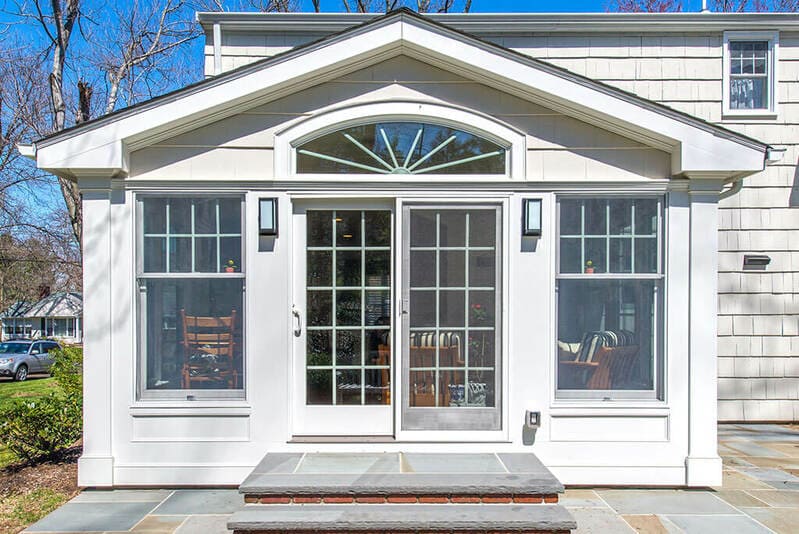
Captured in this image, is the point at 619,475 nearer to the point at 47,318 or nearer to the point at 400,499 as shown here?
the point at 400,499

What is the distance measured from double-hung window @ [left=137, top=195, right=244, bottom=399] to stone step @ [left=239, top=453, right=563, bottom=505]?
0.94 m

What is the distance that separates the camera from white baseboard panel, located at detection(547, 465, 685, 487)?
427cm

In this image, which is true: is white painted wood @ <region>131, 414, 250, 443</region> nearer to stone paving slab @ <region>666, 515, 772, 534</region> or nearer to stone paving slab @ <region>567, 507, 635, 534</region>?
stone paving slab @ <region>567, 507, 635, 534</region>

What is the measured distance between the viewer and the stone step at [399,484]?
3.54 metres

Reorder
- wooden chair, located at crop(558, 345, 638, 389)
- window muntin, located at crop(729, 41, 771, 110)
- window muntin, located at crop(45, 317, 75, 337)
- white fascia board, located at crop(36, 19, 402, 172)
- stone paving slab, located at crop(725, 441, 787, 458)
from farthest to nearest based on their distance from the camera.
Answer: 1. window muntin, located at crop(45, 317, 75, 337)
2. window muntin, located at crop(729, 41, 771, 110)
3. stone paving slab, located at crop(725, 441, 787, 458)
4. wooden chair, located at crop(558, 345, 638, 389)
5. white fascia board, located at crop(36, 19, 402, 172)

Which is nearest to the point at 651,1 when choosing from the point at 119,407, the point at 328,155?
the point at 328,155

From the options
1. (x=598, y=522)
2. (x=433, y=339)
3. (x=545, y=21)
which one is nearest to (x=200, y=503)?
(x=433, y=339)

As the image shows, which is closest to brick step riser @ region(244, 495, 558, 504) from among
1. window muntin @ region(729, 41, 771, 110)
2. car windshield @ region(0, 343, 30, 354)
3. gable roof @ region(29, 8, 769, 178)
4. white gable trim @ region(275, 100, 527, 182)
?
white gable trim @ region(275, 100, 527, 182)

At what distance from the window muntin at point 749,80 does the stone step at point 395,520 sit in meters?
5.50

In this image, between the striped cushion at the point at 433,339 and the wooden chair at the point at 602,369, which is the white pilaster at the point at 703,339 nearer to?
the wooden chair at the point at 602,369

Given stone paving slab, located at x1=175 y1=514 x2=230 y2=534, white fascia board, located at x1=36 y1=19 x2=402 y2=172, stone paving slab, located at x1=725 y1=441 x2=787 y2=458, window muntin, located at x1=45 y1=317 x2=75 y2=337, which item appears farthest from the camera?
window muntin, located at x1=45 y1=317 x2=75 y2=337

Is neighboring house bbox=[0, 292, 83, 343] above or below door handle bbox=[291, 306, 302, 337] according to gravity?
below

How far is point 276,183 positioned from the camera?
169 inches

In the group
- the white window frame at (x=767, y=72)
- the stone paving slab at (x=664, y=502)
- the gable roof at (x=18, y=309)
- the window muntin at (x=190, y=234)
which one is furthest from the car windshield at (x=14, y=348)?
the white window frame at (x=767, y=72)
